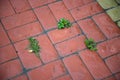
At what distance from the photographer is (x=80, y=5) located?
2807mm

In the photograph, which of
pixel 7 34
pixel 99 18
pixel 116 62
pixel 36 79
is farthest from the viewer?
pixel 99 18

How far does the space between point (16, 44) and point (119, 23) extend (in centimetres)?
133

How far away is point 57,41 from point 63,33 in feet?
0.45

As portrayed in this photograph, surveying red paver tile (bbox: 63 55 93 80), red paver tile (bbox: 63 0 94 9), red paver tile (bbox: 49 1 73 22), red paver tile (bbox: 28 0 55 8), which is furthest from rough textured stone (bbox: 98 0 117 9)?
red paver tile (bbox: 63 55 93 80)

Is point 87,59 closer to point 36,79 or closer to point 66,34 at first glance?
point 66,34

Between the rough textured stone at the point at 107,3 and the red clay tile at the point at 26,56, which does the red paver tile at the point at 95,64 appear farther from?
the rough textured stone at the point at 107,3

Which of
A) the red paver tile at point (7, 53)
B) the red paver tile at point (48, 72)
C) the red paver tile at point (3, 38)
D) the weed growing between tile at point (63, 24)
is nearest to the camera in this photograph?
the red paver tile at point (48, 72)

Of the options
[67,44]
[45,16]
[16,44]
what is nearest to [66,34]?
[67,44]

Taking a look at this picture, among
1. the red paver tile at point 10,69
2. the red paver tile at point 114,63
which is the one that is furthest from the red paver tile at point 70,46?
the red paver tile at point 10,69

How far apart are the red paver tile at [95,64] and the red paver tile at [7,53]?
0.78 metres

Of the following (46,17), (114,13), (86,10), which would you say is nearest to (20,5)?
(46,17)

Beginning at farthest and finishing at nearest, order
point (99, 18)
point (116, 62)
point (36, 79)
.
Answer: point (99, 18) < point (116, 62) < point (36, 79)

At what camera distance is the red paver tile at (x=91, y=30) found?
2.54 metres

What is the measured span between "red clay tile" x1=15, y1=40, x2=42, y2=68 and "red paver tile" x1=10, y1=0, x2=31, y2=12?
53 centimetres
